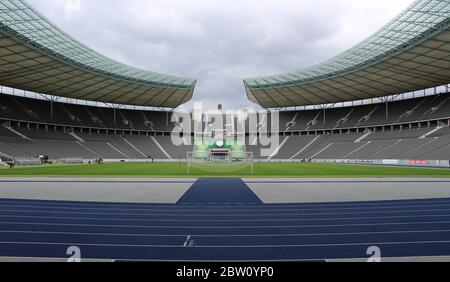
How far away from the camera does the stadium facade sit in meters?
41.5

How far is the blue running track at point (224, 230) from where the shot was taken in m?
5.75

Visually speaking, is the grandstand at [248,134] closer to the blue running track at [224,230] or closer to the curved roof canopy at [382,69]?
the curved roof canopy at [382,69]

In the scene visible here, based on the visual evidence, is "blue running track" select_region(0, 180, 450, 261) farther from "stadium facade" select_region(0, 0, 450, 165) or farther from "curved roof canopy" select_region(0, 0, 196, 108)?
"curved roof canopy" select_region(0, 0, 196, 108)

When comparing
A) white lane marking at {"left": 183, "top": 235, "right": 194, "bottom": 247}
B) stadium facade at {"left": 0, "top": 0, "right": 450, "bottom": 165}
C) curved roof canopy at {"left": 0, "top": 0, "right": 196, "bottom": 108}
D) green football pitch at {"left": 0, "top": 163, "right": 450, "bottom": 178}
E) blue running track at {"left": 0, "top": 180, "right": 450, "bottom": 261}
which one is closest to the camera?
blue running track at {"left": 0, "top": 180, "right": 450, "bottom": 261}

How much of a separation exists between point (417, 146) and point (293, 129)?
1375 inches

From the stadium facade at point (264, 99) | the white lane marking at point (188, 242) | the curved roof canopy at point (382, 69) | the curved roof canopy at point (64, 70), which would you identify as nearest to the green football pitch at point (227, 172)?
the stadium facade at point (264, 99)

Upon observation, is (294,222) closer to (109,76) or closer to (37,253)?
(37,253)

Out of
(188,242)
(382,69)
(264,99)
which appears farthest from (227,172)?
(264,99)

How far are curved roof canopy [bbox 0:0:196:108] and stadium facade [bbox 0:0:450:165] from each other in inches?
6.4

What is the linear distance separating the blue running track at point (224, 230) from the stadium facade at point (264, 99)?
25488mm

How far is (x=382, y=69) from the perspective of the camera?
53844 millimetres

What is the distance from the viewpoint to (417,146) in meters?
57.8

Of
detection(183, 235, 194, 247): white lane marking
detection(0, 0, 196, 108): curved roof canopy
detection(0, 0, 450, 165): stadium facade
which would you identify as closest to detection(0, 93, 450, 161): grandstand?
detection(0, 0, 450, 165): stadium facade
